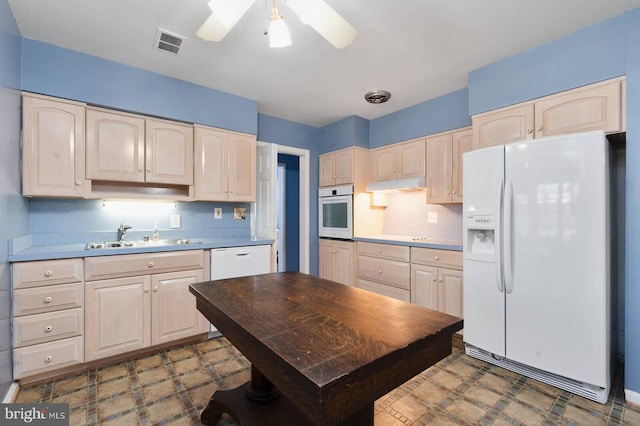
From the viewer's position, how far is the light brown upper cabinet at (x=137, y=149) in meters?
2.50

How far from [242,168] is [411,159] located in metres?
1.99

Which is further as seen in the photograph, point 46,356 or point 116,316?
point 116,316

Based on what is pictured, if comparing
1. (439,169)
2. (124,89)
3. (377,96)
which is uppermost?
(377,96)

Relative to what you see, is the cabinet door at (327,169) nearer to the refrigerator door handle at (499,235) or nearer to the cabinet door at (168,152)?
the cabinet door at (168,152)

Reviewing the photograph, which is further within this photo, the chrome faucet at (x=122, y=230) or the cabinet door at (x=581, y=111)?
the chrome faucet at (x=122, y=230)

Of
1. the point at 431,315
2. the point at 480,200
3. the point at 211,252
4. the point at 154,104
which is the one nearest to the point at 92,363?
the point at 211,252

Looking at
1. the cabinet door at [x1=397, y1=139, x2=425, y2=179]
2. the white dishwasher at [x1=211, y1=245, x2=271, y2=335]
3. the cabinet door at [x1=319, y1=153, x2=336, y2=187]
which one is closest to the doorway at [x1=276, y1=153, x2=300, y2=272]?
the cabinet door at [x1=319, y1=153, x2=336, y2=187]

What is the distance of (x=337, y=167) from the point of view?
4.05 m

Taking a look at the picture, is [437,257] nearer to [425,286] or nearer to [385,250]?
[425,286]

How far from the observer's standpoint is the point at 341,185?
13.0 feet

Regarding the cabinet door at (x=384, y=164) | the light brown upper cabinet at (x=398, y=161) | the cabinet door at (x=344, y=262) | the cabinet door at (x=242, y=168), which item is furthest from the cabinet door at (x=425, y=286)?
the cabinet door at (x=242, y=168)

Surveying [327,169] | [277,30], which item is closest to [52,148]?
[277,30]

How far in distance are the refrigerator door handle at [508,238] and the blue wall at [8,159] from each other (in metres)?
3.34

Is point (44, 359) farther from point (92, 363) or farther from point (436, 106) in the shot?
point (436, 106)
